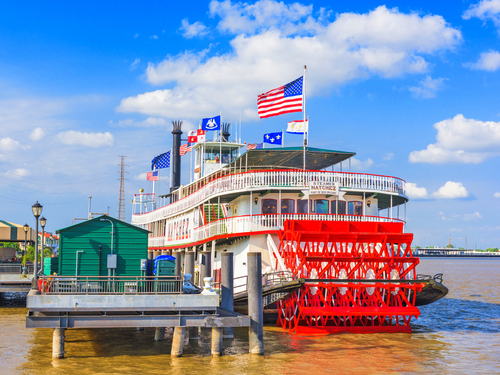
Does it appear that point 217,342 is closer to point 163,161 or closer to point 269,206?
point 269,206

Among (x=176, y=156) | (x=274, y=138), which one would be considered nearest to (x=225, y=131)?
(x=176, y=156)

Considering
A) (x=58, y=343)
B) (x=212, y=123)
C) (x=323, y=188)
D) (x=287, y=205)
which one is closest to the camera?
(x=58, y=343)

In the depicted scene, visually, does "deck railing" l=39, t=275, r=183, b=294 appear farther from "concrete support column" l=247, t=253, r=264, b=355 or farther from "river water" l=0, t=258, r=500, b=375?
"concrete support column" l=247, t=253, r=264, b=355

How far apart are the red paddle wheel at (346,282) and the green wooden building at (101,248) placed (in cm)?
497

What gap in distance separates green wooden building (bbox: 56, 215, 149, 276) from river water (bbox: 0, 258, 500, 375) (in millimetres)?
2024

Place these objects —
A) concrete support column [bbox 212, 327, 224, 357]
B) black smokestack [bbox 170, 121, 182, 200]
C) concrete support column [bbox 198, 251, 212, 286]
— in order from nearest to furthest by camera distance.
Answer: concrete support column [bbox 212, 327, 224, 357], concrete support column [bbox 198, 251, 212, 286], black smokestack [bbox 170, 121, 182, 200]

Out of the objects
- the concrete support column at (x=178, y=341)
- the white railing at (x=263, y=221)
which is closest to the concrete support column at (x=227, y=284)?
the concrete support column at (x=178, y=341)

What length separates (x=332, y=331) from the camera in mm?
16844

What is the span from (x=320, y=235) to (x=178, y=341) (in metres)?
6.23

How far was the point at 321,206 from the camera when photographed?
2030 cm

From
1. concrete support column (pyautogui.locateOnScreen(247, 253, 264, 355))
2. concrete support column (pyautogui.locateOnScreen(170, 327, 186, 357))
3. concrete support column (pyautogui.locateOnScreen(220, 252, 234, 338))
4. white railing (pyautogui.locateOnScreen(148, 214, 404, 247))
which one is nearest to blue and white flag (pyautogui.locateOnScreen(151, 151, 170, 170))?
white railing (pyautogui.locateOnScreen(148, 214, 404, 247))

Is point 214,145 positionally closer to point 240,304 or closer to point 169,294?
point 240,304

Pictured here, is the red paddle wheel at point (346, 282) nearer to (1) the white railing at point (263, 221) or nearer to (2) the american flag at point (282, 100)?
(1) the white railing at point (263, 221)

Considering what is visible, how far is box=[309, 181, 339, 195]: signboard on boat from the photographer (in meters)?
19.0
